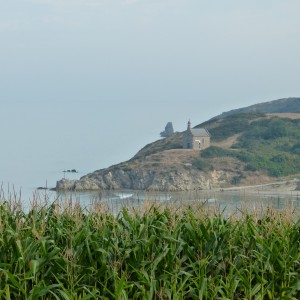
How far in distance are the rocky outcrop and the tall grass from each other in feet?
393

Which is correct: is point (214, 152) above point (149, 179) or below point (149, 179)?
above

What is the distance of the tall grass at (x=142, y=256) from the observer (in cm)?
1067

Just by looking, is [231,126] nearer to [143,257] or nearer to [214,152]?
[214,152]

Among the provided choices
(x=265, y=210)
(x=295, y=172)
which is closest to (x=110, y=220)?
(x=265, y=210)

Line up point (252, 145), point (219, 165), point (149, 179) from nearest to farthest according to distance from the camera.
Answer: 1. point (149, 179)
2. point (219, 165)
3. point (252, 145)

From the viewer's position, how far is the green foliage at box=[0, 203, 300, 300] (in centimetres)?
1066

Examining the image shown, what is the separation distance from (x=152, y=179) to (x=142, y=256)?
12542cm

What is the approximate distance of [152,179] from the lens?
136 metres

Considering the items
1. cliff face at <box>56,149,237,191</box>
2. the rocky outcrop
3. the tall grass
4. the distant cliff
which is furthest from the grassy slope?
the tall grass

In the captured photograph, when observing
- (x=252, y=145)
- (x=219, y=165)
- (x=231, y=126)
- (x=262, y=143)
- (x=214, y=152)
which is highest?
(x=231, y=126)

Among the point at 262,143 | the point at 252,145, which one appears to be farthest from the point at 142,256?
the point at 262,143

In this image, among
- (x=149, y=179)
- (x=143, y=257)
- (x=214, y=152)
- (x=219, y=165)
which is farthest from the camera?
(x=214, y=152)

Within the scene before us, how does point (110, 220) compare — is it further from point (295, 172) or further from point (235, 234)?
point (295, 172)

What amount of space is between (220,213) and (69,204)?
248cm
